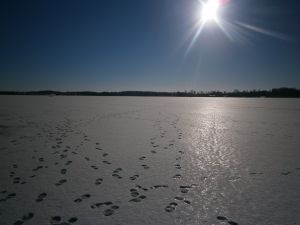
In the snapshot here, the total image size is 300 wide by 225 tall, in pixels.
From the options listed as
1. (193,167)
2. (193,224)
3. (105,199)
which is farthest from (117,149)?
(193,224)

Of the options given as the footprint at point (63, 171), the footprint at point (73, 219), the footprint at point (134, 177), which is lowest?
the footprint at point (73, 219)

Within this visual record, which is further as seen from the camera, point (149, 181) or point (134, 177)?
point (134, 177)

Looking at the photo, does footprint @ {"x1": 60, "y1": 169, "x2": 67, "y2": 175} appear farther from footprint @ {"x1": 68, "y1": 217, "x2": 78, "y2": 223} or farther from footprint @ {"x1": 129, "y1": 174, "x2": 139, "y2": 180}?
footprint @ {"x1": 68, "y1": 217, "x2": 78, "y2": 223}

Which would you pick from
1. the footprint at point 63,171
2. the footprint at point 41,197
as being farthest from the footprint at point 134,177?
the footprint at point 41,197

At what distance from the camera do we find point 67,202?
3783 mm

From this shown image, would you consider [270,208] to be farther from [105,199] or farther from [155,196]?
[105,199]

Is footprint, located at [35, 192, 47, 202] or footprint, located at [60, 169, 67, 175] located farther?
footprint, located at [60, 169, 67, 175]

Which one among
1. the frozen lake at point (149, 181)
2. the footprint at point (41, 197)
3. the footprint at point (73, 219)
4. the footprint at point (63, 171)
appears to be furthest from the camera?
the footprint at point (63, 171)

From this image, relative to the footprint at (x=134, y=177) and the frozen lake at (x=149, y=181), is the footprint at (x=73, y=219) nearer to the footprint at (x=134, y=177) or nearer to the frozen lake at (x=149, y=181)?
the frozen lake at (x=149, y=181)

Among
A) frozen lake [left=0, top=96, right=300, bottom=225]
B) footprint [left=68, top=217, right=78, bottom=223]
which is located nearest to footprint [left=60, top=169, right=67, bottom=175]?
frozen lake [left=0, top=96, right=300, bottom=225]

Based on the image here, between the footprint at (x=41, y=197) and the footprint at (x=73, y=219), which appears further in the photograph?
the footprint at (x=41, y=197)

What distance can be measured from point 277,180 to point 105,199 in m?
3.65

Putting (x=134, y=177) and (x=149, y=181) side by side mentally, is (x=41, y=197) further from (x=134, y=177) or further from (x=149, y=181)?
(x=149, y=181)

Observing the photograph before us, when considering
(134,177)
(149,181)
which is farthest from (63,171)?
(149,181)
